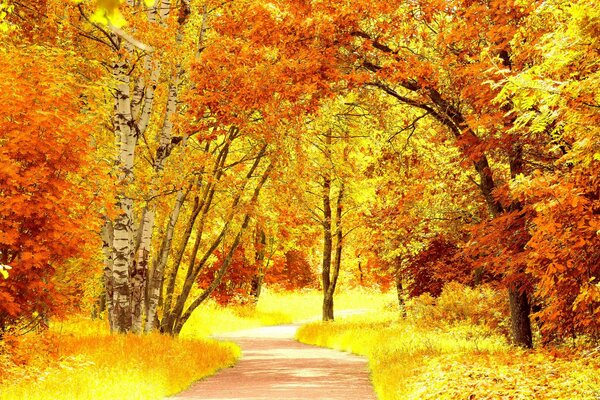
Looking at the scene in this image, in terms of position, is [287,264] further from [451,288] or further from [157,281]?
[157,281]

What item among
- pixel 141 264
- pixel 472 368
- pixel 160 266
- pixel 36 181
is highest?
pixel 36 181

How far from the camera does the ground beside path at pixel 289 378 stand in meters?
12.1

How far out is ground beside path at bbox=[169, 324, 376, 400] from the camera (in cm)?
1215

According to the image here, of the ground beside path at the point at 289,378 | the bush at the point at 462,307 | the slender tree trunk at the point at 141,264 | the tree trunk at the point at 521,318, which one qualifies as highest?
the slender tree trunk at the point at 141,264

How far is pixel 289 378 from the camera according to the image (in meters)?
15.1

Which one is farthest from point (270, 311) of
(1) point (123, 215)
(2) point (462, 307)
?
(1) point (123, 215)

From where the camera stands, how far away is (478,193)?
20625mm

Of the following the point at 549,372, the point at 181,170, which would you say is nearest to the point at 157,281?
the point at 181,170

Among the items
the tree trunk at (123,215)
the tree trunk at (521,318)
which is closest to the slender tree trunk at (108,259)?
the tree trunk at (123,215)

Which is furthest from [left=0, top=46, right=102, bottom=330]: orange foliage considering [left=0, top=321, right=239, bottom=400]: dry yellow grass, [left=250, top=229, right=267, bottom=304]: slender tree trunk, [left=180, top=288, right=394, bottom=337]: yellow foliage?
[left=250, top=229, right=267, bottom=304]: slender tree trunk

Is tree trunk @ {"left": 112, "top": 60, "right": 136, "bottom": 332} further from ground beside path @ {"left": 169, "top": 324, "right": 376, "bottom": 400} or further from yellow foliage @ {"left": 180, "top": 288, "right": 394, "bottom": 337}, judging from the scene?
yellow foliage @ {"left": 180, "top": 288, "right": 394, "bottom": 337}

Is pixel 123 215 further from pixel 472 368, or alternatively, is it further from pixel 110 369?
pixel 472 368

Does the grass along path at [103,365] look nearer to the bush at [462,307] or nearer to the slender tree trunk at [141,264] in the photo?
the slender tree trunk at [141,264]

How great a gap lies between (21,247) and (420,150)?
33.7 ft
